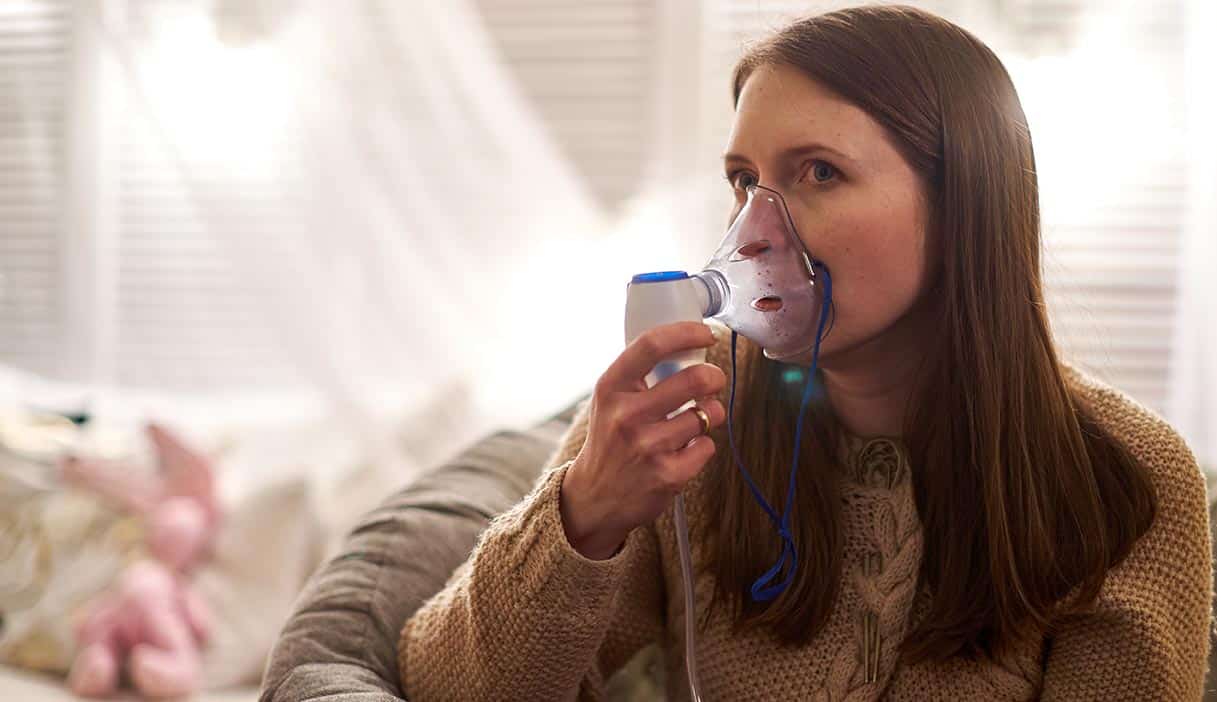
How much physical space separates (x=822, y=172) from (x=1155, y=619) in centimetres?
48

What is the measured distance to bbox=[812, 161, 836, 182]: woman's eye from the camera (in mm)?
1055

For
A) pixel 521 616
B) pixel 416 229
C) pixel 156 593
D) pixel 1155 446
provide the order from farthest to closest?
pixel 416 229 < pixel 156 593 < pixel 1155 446 < pixel 521 616

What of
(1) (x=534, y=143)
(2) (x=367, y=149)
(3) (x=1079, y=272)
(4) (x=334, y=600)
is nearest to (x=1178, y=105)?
(3) (x=1079, y=272)

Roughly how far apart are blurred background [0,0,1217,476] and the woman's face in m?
0.94

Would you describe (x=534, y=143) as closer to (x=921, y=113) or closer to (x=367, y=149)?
(x=367, y=149)

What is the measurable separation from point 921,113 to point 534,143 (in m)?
1.35

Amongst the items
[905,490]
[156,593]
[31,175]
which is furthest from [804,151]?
[31,175]

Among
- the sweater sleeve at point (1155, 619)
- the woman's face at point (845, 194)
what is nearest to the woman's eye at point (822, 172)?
the woman's face at point (845, 194)

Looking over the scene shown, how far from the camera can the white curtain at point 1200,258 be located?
6.57ft

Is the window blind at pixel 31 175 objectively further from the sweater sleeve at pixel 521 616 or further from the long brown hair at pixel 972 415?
the long brown hair at pixel 972 415

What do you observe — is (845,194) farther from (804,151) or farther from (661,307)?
(661,307)

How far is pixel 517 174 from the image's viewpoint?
231 centimetres

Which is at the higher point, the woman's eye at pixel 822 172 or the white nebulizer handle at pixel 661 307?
the woman's eye at pixel 822 172

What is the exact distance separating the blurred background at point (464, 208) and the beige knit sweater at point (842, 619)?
1.02 m
